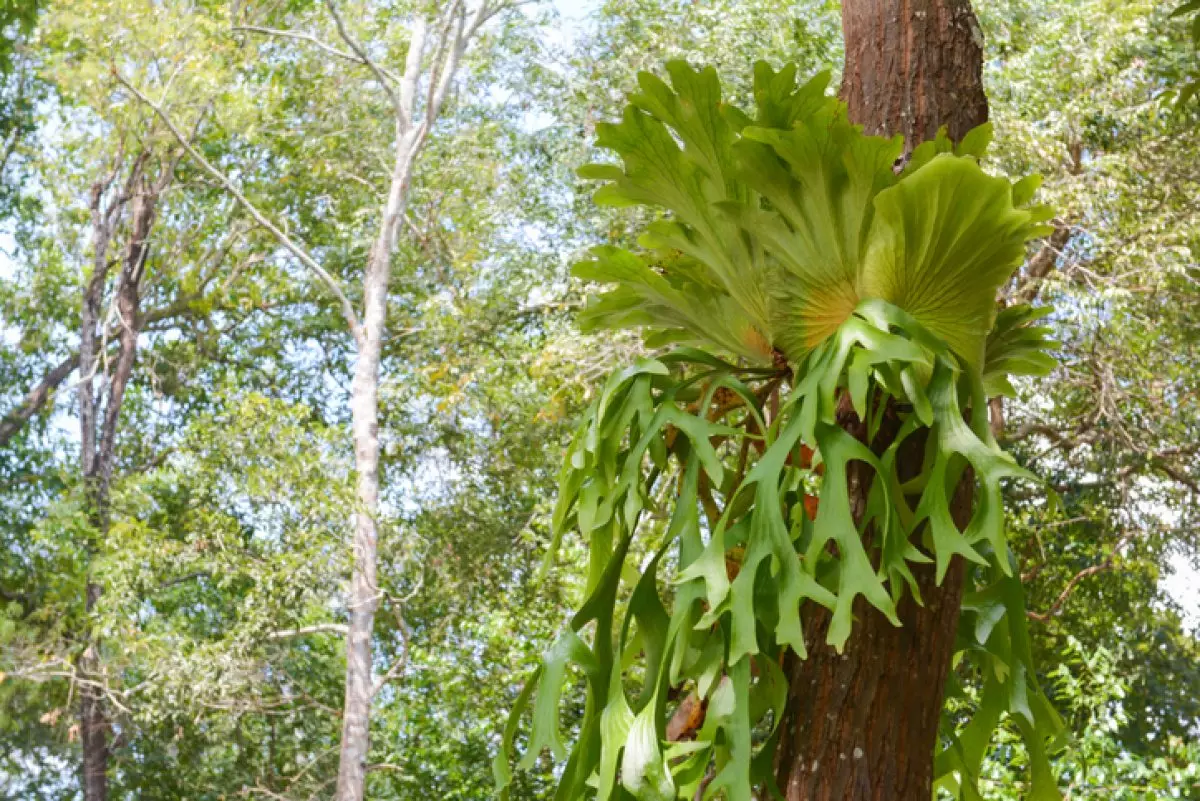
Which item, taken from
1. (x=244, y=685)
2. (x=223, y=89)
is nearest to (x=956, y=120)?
(x=244, y=685)

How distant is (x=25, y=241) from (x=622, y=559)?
774cm

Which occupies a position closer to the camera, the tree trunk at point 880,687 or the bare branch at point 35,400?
the tree trunk at point 880,687

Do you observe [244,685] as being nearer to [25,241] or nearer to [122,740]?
[122,740]

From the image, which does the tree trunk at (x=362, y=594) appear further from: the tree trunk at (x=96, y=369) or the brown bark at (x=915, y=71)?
the brown bark at (x=915, y=71)

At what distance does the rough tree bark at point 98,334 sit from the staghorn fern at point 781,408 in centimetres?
592

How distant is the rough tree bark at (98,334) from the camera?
268 inches

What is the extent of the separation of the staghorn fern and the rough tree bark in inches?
233

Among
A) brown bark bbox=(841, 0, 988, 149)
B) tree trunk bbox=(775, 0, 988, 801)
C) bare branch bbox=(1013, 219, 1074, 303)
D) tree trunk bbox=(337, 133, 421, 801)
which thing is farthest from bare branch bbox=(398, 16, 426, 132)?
tree trunk bbox=(775, 0, 988, 801)

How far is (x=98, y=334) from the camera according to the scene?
25.1 ft

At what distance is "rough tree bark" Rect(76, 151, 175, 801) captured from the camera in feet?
22.3

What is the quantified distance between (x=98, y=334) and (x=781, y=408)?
23.4 ft

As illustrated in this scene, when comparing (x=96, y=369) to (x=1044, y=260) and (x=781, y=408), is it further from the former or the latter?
(x=781, y=408)

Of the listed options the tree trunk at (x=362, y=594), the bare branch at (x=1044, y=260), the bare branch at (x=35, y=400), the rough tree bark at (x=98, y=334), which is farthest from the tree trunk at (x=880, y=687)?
the bare branch at (x=35, y=400)

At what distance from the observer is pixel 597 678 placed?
127 cm
